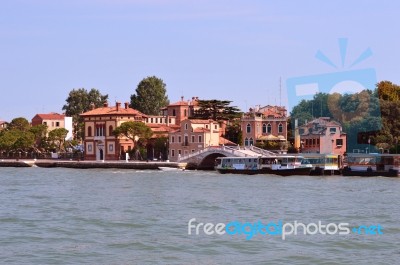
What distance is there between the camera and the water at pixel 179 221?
20281 millimetres

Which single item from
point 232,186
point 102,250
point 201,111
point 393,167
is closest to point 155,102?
point 201,111

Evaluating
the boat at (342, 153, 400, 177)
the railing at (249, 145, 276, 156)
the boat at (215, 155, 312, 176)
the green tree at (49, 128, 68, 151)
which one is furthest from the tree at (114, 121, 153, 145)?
the boat at (342, 153, 400, 177)

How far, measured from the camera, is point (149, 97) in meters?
103

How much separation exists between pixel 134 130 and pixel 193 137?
5.71m

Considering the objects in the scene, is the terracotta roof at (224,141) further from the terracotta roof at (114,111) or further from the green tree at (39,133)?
the green tree at (39,133)

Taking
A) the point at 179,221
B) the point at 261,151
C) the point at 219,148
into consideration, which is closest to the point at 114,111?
the point at 219,148

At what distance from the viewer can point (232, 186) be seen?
45.7 m

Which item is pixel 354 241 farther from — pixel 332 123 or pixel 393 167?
pixel 332 123

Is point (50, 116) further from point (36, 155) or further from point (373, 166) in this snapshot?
point (373, 166)

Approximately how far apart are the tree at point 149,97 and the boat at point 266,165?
37.2 m

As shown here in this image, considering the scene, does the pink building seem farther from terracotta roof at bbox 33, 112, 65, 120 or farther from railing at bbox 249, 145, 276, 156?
terracotta roof at bbox 33, 112, 65, 120

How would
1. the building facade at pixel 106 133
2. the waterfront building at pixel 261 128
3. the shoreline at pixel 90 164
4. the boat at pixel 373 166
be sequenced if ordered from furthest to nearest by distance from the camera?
1. the building facade at pixel 106 133
2. the waterfront building at pixel 261 128
3. the shoreline at pixel 90 164
4. the boat at pixel 373 166

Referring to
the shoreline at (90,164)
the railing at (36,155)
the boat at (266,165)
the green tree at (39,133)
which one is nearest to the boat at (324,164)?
the boat at (266,165)

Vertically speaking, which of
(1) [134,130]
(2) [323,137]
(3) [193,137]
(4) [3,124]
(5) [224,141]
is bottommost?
(5) [224,141]
